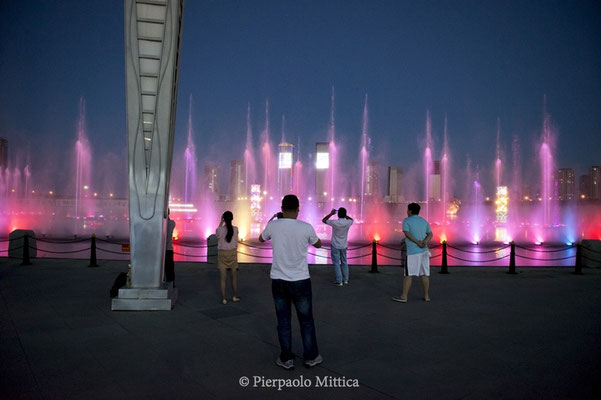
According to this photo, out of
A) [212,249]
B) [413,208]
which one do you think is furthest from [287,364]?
[212,249]

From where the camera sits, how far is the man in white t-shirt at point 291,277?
4.14 metres

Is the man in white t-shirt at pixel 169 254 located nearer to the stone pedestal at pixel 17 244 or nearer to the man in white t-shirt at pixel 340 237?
the man in white t-shirt at pixel 340 237

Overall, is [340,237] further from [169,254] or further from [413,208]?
[169,254]

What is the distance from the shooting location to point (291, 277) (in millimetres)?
4129

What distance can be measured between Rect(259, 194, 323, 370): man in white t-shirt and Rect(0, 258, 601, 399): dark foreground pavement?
29 cm

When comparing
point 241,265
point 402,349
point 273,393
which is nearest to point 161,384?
point 273,393

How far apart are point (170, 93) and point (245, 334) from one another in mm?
4469

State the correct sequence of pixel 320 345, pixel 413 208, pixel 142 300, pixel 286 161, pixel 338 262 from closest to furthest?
pixel 320 345 < pixel 142 300 < pixel 413 208 < pixel 338 262 < pixel 286 161

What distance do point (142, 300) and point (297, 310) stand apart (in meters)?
3.79

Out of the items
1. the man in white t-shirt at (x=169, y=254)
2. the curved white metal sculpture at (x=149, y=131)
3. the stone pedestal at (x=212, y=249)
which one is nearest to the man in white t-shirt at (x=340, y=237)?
the man in white t-shirt at (x=169, y=254)

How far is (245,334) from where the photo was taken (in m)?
5.42

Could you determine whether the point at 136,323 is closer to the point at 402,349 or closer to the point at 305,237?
the point at 305,237

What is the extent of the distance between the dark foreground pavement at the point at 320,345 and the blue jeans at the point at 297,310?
251mm

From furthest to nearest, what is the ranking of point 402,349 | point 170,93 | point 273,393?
point 170,93, point 402,349, point 273,393
